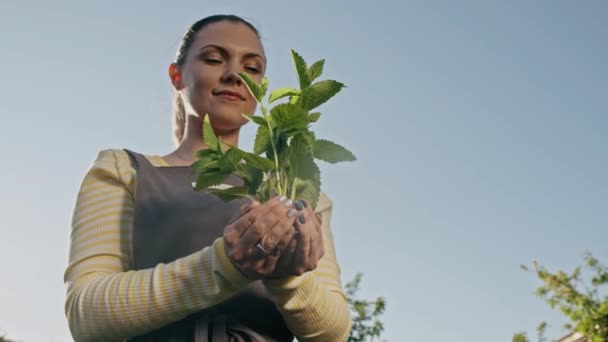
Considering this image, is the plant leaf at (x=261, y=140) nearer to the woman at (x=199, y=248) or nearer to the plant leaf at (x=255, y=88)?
the plant leaf at (x=255, y=88)

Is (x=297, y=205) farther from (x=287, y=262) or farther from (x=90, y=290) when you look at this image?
(x=90, y=290)

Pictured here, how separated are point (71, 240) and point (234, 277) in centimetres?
77

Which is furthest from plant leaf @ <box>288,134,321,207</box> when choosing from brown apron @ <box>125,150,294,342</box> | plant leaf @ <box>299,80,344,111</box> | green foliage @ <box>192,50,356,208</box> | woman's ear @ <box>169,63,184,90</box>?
woman's ear @ <box>169,63,184,90</box>

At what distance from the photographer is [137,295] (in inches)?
81.4

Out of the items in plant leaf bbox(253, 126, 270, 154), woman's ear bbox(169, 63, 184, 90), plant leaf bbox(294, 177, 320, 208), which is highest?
woman's ear bbox(169, 63, 184, 90)

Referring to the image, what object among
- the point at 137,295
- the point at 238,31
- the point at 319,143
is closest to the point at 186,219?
the point at 137,295

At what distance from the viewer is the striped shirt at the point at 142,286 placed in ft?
6.59

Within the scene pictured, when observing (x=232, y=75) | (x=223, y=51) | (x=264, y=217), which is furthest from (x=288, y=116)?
(x=223, y=51)

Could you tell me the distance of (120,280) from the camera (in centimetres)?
212

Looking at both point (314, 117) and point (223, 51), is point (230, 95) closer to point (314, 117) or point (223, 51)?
point (223, 51)

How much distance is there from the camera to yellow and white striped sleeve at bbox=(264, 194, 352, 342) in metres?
2.00

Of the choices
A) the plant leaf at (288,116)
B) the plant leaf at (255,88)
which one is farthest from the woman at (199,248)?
the plant leaf at (255,88)

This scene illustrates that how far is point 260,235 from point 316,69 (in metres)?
0.52

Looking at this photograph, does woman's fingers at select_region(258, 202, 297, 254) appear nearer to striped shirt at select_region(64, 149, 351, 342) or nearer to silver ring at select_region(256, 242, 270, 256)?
silver ring at select_region(256, 242, 270, 256)
